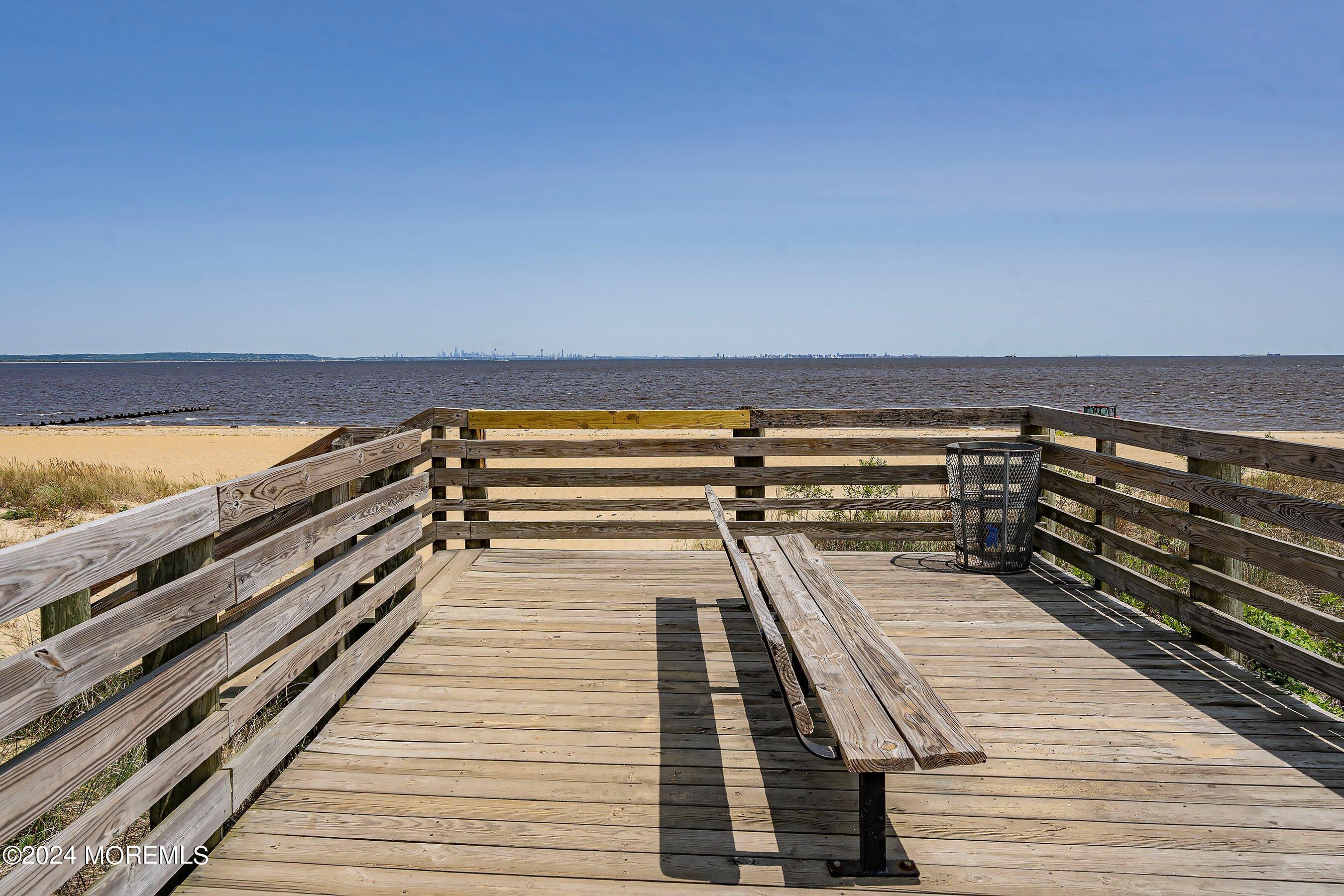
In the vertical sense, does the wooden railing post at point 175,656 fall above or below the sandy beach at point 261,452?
above

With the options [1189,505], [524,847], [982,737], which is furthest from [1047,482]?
[524,847]

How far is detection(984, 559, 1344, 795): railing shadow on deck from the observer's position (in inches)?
136

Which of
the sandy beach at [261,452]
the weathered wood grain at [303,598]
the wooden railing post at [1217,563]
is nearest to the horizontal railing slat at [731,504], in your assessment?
the sandy beach at [261,452]

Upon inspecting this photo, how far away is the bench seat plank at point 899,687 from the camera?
8.02ft

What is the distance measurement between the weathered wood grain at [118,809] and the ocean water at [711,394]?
86.5ft

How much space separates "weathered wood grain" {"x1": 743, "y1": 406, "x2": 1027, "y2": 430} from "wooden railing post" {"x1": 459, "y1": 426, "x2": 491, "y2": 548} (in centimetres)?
237

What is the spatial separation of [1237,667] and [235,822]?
189 inches

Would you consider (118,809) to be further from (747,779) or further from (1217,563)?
(1217,563)

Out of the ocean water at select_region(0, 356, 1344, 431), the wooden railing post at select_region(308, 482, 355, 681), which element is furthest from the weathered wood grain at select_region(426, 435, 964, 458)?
the ocean water at select_region(0, 356, 1344, 431)

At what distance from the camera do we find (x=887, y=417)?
723 cm

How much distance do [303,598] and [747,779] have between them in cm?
199

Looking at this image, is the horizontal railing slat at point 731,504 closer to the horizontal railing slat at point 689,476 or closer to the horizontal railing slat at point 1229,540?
the horizontal railing slat at point 689,476

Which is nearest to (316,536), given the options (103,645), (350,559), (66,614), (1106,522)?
(350,559)

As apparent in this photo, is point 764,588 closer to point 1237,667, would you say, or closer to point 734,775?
point 734,775
